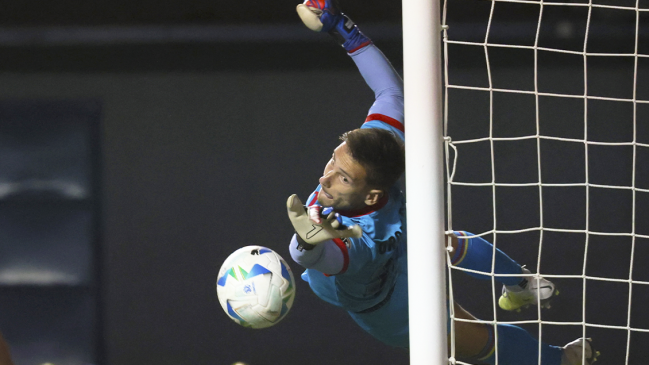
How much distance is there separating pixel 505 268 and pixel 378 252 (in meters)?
0.27

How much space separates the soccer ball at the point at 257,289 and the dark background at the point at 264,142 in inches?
36.9

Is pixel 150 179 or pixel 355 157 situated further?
pixel 150 179

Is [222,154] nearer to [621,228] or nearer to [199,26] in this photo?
[199,26]

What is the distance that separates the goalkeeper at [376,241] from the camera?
1.10m

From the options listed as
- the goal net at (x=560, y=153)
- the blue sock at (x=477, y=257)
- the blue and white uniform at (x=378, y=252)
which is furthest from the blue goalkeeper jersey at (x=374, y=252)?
the goal net at (x=560, y=153)

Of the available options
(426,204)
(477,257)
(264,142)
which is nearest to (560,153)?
(264,142)

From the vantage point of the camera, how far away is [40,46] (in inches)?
84.8

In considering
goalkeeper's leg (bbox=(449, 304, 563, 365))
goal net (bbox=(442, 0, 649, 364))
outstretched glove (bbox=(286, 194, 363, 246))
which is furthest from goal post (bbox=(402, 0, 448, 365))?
goal net (bbox=(442, 0, 649, 364))

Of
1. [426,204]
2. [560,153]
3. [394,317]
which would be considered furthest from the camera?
[560,153]

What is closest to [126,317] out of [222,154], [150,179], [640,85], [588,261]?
[150,179]

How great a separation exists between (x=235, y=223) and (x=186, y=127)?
1.13 feet

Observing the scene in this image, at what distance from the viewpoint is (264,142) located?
7.01ft

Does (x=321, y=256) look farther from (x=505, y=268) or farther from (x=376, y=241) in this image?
(x=505, y=268)

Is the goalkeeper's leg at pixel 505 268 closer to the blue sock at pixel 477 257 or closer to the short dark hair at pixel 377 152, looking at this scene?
the blue sock at pixel 477 257
